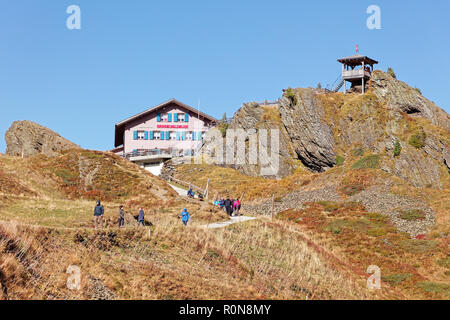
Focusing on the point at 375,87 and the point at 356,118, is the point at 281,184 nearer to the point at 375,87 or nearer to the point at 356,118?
the point at 356,118

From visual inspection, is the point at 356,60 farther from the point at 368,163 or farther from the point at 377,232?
the point at 377,232

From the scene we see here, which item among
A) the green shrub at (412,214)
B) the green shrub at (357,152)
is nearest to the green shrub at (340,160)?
the green shrub at (357,152)

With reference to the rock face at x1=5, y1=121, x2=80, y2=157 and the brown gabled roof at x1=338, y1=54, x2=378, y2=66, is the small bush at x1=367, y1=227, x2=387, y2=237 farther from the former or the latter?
the rock face at x1=5, y1=121, x2=80, y2=157

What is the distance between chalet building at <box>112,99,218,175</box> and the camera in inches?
3233

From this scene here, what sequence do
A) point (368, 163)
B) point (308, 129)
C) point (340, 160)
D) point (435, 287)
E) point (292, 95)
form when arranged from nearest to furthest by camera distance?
point (435, 287) < point (368, 163) < point (340, 160) < point (308, 129) < point (292, 95)

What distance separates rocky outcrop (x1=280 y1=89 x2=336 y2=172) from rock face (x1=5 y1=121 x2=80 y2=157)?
3018 centimetres

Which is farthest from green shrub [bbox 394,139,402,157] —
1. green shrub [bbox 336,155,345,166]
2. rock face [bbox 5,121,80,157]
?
rock face [bbox 5,121,80,157]

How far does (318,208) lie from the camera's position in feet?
180

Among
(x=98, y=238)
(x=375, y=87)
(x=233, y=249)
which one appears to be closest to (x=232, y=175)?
(x=375, y=87)

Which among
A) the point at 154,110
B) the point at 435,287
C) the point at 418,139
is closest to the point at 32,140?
the point at 154,110

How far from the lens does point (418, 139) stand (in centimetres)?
6788

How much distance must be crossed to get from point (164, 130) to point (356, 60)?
98.4ft

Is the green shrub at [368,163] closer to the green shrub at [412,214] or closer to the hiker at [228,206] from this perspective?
the green shrub at [412,214]

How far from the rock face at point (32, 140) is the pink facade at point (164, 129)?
336 inches
